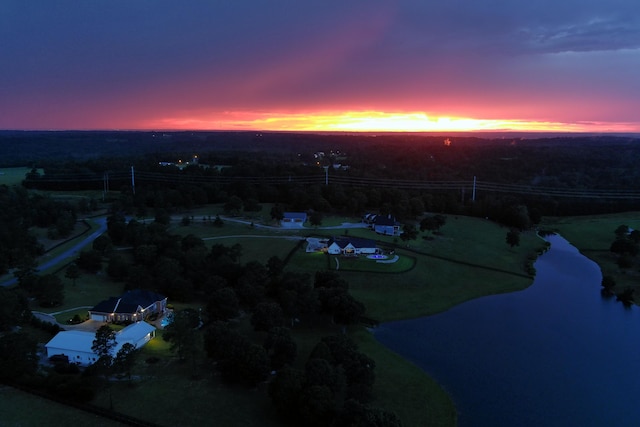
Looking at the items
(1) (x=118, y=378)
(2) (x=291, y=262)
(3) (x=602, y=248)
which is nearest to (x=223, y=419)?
(1) (x=118, y=378)

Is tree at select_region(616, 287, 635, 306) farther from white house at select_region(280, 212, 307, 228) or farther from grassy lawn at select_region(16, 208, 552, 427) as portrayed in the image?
white house at select_region(280, 212, 307, 228)

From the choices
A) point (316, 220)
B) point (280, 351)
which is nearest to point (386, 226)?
point (316, 220)

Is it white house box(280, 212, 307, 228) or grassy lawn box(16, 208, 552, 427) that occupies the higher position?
white house box(280, 212, 307, 228)

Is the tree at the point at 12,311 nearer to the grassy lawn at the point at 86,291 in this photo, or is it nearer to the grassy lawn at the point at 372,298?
the grassy lawn at the point at 86,291

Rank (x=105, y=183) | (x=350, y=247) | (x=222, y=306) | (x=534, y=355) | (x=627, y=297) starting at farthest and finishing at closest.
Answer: (x=105, y=183)
(x=350, y=247)
(x=627, y=297)
(x=222, y=306)
(x=534, y=355)

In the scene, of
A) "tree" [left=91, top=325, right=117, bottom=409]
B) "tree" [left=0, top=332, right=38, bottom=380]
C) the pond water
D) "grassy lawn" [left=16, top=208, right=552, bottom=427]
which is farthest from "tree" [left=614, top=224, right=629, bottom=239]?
"tree" [left=0, top=332, right=38, bottom=380]

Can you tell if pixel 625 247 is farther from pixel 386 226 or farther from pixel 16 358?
pixel 16 358

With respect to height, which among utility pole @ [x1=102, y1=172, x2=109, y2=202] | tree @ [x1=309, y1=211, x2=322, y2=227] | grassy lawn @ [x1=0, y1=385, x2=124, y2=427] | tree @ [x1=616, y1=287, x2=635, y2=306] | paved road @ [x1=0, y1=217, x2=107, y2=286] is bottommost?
tree @ [x1=616, y1=287, x2=635, y2=306]
